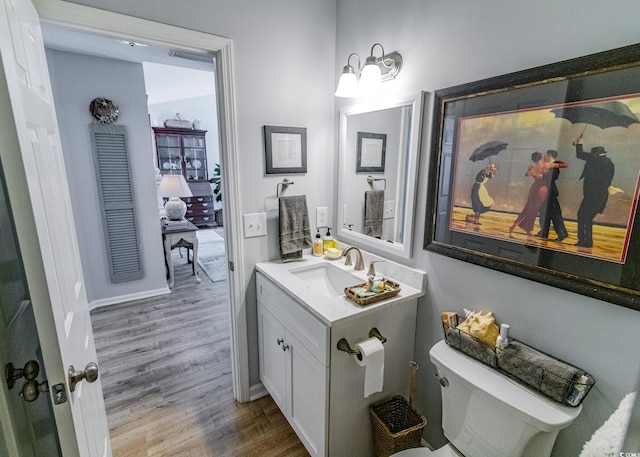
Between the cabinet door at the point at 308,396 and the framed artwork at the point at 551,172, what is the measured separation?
84 cm

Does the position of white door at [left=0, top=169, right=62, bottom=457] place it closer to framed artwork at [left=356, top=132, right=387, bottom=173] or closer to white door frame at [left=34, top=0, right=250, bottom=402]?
white door frame at [left=34, top=0, right=250, bottom=402]

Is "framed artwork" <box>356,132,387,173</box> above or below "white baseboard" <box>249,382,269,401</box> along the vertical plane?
above

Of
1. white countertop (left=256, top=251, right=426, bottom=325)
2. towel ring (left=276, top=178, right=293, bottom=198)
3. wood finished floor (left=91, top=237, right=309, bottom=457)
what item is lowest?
wood finished floor (left=91, top=237, right=309, bottom=457)

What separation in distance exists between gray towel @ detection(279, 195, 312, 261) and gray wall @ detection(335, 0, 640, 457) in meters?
0.75

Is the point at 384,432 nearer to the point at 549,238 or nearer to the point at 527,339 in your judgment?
the point at 527,339

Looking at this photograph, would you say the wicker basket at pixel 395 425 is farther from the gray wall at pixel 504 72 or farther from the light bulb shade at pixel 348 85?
the light bulb shade at pixel 348 85

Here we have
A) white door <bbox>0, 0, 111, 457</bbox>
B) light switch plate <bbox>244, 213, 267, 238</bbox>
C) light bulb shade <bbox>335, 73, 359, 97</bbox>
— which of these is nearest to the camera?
white door <bbox>0, 0, 111, 457</bbox>

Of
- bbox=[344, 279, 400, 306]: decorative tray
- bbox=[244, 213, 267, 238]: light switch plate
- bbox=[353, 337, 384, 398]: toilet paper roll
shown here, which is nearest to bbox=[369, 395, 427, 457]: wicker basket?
bbox=[353, 337, 384, 398]: toilet paper roll

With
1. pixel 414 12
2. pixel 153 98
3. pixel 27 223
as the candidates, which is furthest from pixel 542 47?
pixel 153 98

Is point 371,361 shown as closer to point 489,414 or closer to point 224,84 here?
point 489,414

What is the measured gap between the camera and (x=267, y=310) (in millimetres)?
1812

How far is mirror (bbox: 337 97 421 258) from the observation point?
1.54m

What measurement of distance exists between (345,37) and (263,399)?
7.99ft

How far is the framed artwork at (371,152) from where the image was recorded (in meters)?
1.73
